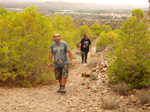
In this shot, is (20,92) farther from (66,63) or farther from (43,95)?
Answer: (66,63)

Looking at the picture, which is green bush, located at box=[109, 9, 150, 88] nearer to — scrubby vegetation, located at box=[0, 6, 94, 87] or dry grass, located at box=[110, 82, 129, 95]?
dry grass, located at box=[110, 82, 129, 95]

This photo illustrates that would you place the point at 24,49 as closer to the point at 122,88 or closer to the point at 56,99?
the point at 56,99

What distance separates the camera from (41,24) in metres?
6.65

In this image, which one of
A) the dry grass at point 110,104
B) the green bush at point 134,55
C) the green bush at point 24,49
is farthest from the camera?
the green bush at point 24,49

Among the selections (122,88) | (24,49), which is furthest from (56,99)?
(24,49)

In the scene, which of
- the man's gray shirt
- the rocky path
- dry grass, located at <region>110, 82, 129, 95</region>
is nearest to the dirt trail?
the rocky path

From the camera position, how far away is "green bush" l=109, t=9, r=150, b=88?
16.9 feet

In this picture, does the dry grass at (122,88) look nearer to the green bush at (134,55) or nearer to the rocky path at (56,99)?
the green bush at (134,55)

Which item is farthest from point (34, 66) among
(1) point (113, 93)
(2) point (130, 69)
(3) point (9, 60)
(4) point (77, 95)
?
(2) point (130, 69)

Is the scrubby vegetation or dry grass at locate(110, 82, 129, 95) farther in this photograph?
the scrubby vegetation

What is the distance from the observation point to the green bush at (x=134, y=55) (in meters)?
5.14

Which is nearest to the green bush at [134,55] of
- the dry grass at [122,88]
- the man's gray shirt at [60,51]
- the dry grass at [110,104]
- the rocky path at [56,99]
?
the dry grass at [122,88]

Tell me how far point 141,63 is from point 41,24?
12.4ft

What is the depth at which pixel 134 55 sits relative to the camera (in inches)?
207
